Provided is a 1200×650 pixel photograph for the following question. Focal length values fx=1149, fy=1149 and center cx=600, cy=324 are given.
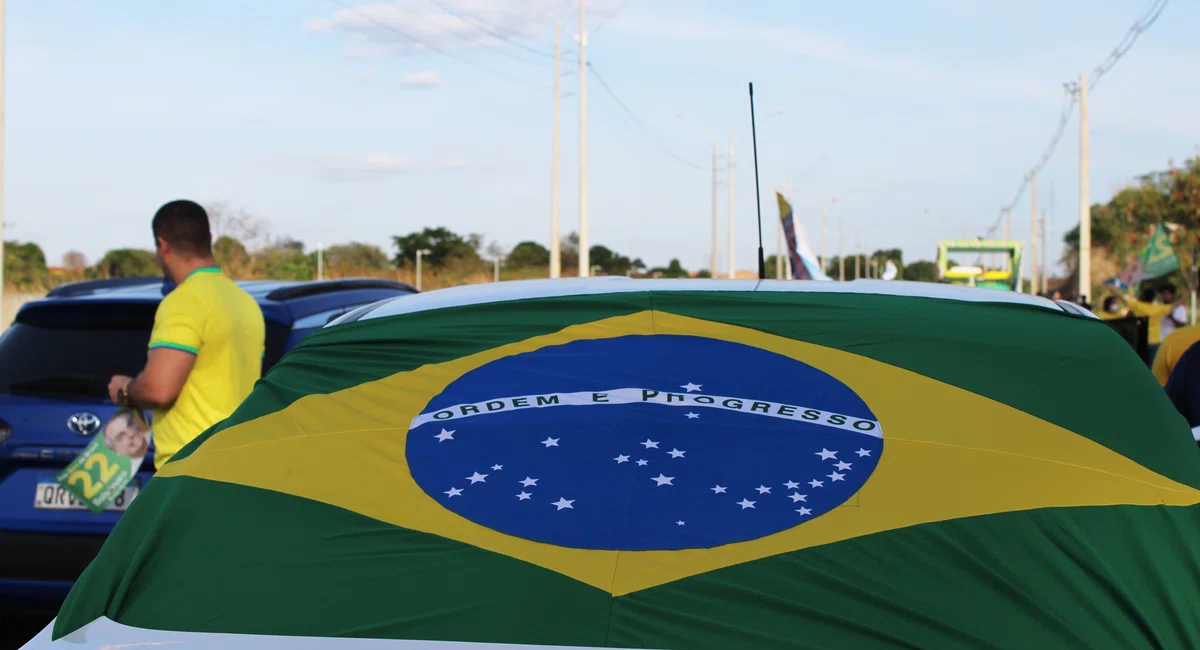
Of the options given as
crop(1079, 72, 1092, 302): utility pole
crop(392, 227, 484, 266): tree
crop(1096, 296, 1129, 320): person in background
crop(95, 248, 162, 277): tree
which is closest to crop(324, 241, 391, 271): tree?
crop(392, 227, 484, 266): tree

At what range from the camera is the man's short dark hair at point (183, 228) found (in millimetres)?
4172

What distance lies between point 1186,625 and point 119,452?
11.0ft

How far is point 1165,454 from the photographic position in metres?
2.04

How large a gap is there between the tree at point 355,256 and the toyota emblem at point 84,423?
2006 inches

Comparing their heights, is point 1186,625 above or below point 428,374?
below

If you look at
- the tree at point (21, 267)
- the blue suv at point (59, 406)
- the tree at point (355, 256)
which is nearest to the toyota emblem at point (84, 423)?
the blue suv at point (59, 406)

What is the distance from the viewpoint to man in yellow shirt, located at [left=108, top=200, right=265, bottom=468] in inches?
Answer: 152

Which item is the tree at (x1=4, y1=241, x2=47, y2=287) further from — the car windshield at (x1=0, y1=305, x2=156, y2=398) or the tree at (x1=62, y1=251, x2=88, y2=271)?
the car windshield at (x1=0, y1=305, x2=156, y2=398)

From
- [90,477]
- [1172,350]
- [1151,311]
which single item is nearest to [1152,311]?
[1151,311]

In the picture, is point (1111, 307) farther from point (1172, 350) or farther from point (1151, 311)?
point (1172, 350)

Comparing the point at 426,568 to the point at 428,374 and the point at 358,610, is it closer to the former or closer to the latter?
the point at 358,610

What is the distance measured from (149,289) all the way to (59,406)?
777 mm

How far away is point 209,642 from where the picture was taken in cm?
154

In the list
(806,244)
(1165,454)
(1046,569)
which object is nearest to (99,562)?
(1046,569)
